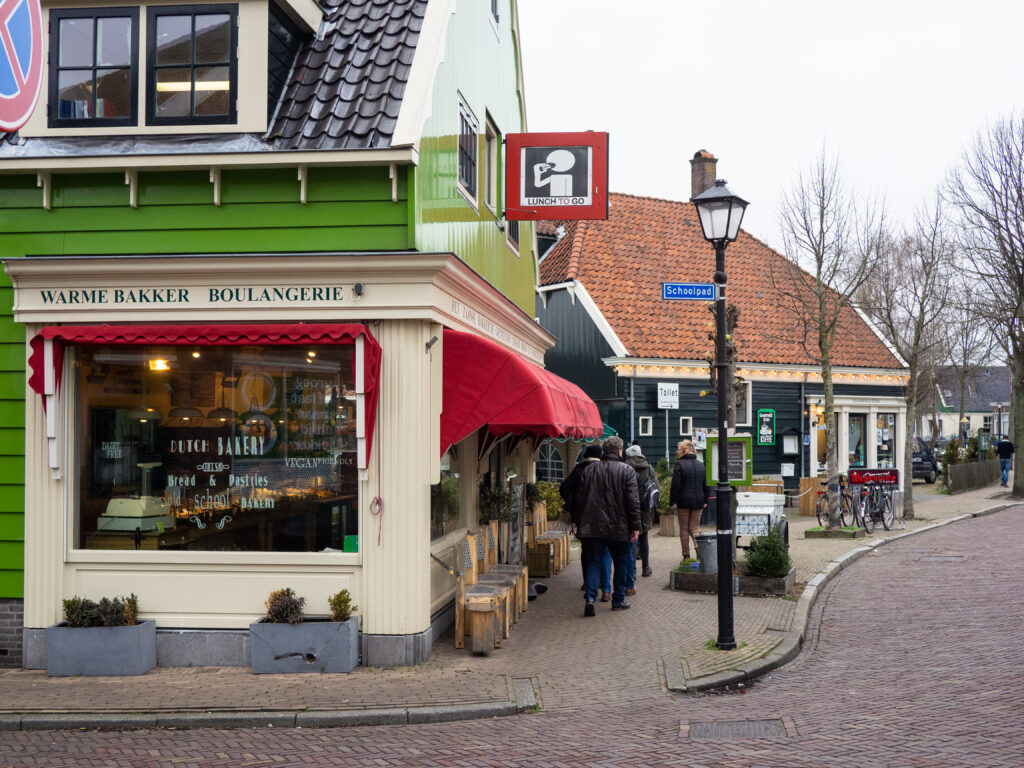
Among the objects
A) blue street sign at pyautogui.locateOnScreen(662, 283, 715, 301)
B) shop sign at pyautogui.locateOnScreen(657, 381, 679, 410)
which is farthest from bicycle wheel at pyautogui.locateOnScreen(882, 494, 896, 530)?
blue street sign at pyautogui.locateOnScreen(662, 283, 715, 301)

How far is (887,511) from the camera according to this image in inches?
841

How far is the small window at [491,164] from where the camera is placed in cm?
1266

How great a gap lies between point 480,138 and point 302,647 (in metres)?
6.41

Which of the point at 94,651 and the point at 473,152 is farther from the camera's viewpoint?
the point at 473,152

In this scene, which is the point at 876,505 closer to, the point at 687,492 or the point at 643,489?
the point at 687,492

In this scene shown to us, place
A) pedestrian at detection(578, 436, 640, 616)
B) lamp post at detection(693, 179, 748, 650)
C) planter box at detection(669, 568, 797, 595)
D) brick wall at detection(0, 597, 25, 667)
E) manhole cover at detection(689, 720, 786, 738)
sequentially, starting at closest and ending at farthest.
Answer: manhole cover at detection(689, 720, 786, 738) → brick wall at detection(0, 597, 25, 667) → lamp post at detection(693, 179, 748, 650) → pedestrian at detection(578, 436, 640, 616) → planter box at detection(669, 568, 797, 595)

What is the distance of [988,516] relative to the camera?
2448 centimetres

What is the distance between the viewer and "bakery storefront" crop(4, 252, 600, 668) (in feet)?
29.5

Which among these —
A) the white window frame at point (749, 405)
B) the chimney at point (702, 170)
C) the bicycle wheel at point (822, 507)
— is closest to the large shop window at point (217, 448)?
the bicycle wheel at point (822, 507)

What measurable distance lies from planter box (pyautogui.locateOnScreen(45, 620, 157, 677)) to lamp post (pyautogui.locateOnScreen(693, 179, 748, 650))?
529 cm

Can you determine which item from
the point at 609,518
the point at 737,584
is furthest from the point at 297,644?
the point at 737,584

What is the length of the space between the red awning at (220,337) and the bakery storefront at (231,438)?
0.02m

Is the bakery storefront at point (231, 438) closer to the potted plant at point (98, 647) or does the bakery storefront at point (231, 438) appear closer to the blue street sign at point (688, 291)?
the potted plant at point (98, 647)

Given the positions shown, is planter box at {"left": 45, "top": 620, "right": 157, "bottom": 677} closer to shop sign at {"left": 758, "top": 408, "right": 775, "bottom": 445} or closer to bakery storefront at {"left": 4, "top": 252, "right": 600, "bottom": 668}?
bakery storefront at {"left": 4, "top": 252, "right": 600, "bottom": 668}
